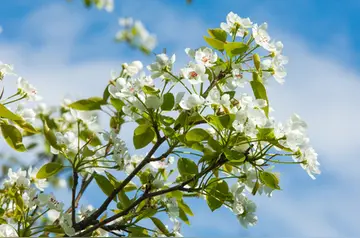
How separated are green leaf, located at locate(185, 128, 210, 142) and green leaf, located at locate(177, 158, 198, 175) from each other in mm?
88

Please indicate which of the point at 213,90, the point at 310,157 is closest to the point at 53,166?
the point at 213,90

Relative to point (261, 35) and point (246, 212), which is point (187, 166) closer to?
point (246, 212)

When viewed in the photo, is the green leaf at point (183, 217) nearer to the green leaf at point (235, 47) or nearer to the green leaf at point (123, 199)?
the green leaf at point (123, 199)

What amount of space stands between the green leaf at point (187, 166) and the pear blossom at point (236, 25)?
36 cm

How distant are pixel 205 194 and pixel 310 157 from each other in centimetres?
27

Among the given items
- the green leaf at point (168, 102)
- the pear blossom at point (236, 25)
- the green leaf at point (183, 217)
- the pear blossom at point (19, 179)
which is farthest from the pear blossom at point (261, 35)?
the pear blossom at point (19, 179)

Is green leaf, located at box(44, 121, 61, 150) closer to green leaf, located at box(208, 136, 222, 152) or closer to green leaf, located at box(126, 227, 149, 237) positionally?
green leaf, located at box(126, 227, 149, 237)

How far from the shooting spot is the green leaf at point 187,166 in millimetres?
1470

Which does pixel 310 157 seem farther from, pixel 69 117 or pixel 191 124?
pixel 69 117

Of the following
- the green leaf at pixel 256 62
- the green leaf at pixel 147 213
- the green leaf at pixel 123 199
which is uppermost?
the green leaf at pixel 256 62

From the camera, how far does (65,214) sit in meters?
1.52

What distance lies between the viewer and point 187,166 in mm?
1478

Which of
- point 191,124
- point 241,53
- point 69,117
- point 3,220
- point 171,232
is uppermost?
point 69,117

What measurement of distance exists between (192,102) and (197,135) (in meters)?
0.08
